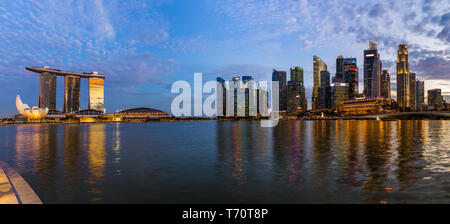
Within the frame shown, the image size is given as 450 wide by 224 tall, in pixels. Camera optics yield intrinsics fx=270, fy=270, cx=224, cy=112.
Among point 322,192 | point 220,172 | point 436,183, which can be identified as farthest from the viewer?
point 220,172

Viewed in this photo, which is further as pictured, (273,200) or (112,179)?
(112,179)

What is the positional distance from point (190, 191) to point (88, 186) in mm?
5558

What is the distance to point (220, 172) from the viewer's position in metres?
18.3

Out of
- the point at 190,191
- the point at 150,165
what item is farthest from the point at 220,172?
the point at 150,165

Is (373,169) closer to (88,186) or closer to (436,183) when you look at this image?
(436,183)

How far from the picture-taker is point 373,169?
18.4 metres

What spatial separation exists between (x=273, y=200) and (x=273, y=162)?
10.6 m

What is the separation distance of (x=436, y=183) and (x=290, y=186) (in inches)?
298
